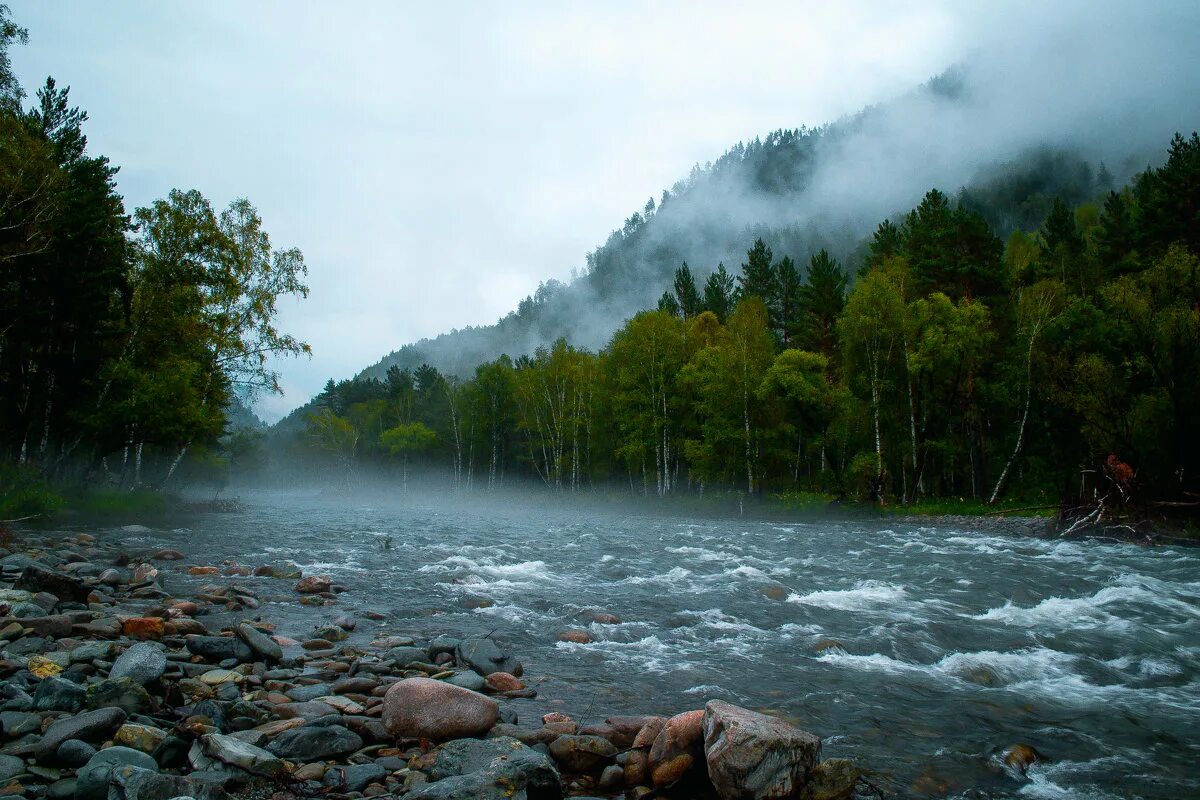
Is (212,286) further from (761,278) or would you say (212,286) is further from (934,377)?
(761,278)

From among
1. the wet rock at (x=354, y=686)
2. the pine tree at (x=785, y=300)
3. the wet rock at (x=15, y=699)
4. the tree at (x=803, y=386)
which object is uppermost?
the pine tree at (x=785, y=300)

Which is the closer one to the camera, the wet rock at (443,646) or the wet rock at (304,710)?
the wet rock at (304,710)

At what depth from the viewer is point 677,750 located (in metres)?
5.61

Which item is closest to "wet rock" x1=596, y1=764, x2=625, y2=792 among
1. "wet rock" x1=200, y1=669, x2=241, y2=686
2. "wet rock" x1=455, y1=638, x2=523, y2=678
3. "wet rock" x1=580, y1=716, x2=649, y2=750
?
"wet rock" x1=580, y1=716, x2=649, y2=750

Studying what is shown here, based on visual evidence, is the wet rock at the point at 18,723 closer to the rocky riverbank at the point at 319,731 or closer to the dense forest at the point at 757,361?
the rocky riverbank at the point at 319,731

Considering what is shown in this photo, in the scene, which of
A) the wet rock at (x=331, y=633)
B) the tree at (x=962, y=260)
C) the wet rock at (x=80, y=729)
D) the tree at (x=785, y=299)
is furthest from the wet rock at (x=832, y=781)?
the tree at (x=785, y=299)

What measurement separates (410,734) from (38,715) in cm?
308

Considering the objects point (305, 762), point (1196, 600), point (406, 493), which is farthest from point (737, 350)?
point (406, 493)

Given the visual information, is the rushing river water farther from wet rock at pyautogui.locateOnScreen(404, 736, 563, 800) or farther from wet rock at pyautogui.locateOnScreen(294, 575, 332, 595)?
wet rock at pyautogui.locateOnScreen(404, 736, 563, 800)

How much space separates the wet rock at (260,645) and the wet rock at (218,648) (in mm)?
66

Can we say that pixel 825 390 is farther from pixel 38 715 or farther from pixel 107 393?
pixel 38 715

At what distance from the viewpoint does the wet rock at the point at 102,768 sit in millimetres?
4238

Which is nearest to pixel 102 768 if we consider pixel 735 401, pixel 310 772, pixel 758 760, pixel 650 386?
pixel 310 772

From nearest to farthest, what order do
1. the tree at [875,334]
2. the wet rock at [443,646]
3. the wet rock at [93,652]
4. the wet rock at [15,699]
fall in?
1. the wet rock at [15,699]
2. the wet rock at [93,652]
3. the wet rock at [443,646]
4. the tree at [875,334]
